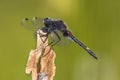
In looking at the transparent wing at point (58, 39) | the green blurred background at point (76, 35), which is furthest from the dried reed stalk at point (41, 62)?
the green blurred background at point (76, 35)

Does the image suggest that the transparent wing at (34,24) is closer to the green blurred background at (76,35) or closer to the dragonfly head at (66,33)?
the dragonfly head at (66,33)

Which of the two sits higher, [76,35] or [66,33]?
[66,33]

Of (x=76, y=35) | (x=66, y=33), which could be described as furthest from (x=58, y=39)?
(x=76, y=35)

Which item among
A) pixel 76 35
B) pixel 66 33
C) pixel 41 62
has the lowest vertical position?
pixel 76 35

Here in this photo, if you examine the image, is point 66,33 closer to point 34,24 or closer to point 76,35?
point 34,24

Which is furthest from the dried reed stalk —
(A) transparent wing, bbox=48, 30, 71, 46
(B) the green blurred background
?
(B) the green blurred background

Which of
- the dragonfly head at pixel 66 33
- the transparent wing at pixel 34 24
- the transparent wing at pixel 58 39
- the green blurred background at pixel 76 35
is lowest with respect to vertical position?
the green blurred background at pixel 76 35

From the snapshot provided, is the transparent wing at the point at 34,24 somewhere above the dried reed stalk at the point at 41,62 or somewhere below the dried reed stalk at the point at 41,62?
above

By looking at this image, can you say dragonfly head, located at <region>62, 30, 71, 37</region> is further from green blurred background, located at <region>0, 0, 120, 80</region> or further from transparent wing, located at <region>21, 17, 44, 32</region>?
green blurred background, located at <region>0, 0, 120, 80</region>
